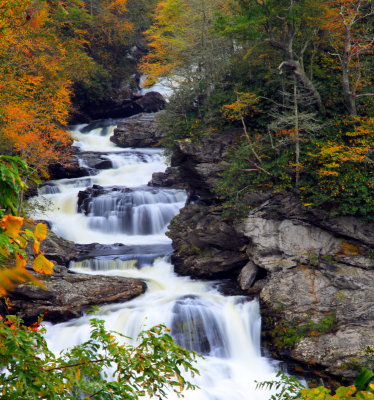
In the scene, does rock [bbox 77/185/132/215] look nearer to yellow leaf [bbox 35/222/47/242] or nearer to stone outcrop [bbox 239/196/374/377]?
stone outcrop [bbox 239/196/374/377]

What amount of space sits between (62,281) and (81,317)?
1.31 meters

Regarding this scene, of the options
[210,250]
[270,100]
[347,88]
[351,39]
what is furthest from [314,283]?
[351,39]

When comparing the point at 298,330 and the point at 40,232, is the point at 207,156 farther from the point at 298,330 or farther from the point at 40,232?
the point at 40,232

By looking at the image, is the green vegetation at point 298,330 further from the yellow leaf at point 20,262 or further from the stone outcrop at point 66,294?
the yellow leaf at point 20,262

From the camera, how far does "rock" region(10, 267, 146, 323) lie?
9.92m

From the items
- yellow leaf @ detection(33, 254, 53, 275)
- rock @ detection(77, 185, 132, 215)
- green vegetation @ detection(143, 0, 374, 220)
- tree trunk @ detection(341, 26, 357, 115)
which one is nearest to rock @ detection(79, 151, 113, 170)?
rock @ detection(77, 185, 132, 215)

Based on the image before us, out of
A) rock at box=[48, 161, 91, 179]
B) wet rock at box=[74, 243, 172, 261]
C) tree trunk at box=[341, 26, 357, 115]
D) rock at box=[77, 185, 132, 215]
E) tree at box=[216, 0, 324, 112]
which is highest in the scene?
tree at box=[216, 0, 324, 112]

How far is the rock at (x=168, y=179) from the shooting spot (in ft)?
70.1

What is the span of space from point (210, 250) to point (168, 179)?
9.43 m

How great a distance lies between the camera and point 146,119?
28.7 meters

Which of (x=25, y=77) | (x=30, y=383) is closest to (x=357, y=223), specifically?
(x=30, y=383)

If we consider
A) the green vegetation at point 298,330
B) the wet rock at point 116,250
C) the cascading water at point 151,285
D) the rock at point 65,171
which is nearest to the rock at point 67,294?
the cascading water at point 151,285

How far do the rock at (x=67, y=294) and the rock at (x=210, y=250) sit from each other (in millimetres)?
2036

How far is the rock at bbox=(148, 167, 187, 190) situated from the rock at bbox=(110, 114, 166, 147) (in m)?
5.72
